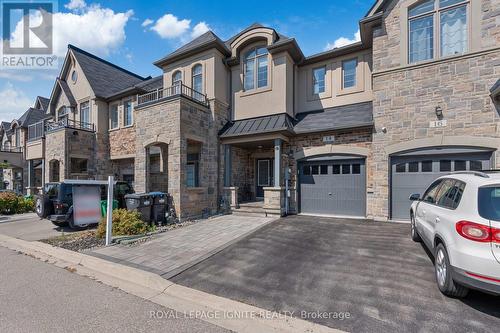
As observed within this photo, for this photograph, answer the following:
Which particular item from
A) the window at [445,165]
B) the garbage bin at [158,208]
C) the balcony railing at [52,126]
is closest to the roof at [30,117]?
the balcony railing at [52,126]

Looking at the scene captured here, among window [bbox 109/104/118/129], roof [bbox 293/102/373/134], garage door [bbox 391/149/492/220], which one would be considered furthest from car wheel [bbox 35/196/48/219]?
garage door [bbox 391/149/492/220]

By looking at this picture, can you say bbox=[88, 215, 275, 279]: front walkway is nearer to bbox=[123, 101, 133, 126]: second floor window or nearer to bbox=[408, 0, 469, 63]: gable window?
bbox=[408, 0, 469, 63]: gable window

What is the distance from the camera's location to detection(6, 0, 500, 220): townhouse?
7.86 m

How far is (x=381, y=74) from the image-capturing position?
903 cm

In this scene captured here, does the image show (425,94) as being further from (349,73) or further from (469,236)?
(469,236)

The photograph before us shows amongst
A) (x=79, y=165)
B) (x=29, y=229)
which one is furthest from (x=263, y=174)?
(x=79, y=165)

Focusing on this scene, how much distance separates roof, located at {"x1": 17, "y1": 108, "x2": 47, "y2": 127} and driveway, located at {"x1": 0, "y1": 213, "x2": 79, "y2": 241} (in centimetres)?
1481

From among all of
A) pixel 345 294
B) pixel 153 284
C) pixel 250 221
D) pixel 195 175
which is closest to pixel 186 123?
pixel 195 175

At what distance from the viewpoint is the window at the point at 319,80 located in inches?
445

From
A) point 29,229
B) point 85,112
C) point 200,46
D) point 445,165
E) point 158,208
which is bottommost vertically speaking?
point 29,229

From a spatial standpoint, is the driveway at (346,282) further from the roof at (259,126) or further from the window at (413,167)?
the roof at (259,126)

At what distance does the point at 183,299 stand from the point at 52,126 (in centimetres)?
1889

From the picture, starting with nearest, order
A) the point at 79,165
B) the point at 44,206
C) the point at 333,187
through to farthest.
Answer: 1. the point at 44,206
2. the point at 333,187
3. the point at 79,165

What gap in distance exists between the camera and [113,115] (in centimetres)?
1645
